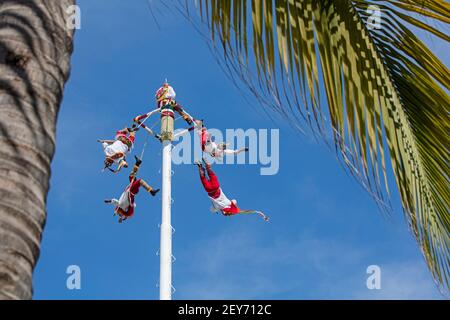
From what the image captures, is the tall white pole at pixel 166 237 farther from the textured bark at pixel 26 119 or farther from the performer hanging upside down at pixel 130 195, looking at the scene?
the textured bark at pixel 26 119

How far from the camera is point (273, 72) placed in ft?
9.61

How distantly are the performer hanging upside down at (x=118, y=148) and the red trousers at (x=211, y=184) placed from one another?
1485 millimetres

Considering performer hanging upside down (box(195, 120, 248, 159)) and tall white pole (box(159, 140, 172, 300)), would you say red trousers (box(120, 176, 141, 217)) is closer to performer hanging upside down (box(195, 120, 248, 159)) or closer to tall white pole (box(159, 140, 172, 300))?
tall white pole (box(159, 140, 172, 300))

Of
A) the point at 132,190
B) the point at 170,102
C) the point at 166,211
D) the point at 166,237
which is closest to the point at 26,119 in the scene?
the point at 166,237

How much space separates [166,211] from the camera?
13.5 m

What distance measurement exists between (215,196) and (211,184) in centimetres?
23

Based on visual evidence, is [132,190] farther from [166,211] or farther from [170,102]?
[170,102]

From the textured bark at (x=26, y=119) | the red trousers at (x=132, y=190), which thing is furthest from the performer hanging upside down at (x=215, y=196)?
the textured bark at (x=26, y=119)

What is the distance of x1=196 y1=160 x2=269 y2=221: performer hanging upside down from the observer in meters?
14.0

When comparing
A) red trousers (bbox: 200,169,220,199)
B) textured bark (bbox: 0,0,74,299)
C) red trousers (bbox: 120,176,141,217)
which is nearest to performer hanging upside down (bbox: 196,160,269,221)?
red trousers (bbox: 200,169,220,199)

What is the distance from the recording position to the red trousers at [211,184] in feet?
46.0

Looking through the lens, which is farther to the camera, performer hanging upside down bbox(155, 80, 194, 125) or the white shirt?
performer hanging upside down bbox(155, 80, 194, 125)

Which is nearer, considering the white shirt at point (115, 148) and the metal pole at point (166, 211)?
the metal pole at point (166, 211)

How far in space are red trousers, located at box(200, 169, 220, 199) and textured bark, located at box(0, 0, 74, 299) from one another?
37.0 ft
